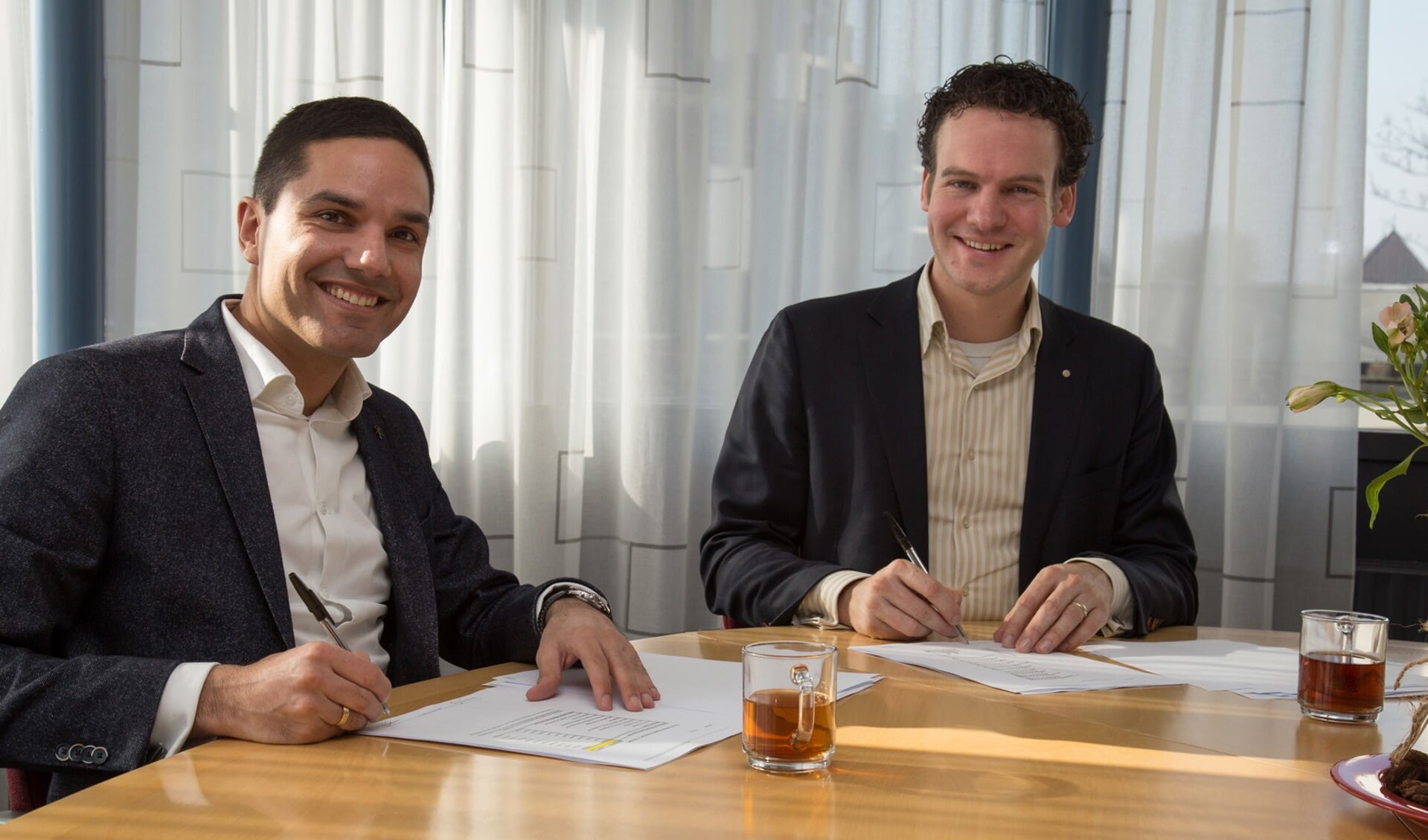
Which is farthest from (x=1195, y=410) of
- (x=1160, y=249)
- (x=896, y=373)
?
(x=896, y=373)

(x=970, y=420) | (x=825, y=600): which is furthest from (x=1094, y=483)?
(x=825, y=600)

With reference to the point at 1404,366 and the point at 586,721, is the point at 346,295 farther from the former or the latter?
the point at 1404,366

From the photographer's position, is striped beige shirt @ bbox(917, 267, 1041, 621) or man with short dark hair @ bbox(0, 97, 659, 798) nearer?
man with short dark hair @ bbox(0, 97, 659, 798)

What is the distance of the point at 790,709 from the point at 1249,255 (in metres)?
2.22

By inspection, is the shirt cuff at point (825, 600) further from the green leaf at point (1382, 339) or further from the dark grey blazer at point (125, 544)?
the green leaf at point (1382, 339)

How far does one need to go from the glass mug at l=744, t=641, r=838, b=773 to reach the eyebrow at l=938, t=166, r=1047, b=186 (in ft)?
4.25

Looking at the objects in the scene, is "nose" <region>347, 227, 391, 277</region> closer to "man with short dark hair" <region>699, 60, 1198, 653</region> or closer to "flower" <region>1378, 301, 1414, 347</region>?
"man with short dark hair" <region>699, 60, 1198, 653</region>

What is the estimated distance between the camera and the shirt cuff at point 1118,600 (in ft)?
6.07

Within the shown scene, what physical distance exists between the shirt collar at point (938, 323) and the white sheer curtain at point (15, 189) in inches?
70.3

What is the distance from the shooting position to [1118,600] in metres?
1.85

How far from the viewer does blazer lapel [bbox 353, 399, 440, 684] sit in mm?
1633

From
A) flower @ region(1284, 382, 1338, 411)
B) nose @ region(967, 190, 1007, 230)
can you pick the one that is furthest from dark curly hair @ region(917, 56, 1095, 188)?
flower @ region(1284, 382, 1338, 411)

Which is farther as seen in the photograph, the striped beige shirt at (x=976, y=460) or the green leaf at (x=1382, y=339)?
Result: the striped beige shirt at (x=976, y=460)

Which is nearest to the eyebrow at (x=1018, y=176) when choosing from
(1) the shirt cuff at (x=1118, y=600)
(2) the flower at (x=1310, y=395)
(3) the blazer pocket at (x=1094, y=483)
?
(3) the blazer pocket at (x=1094, y=483)
